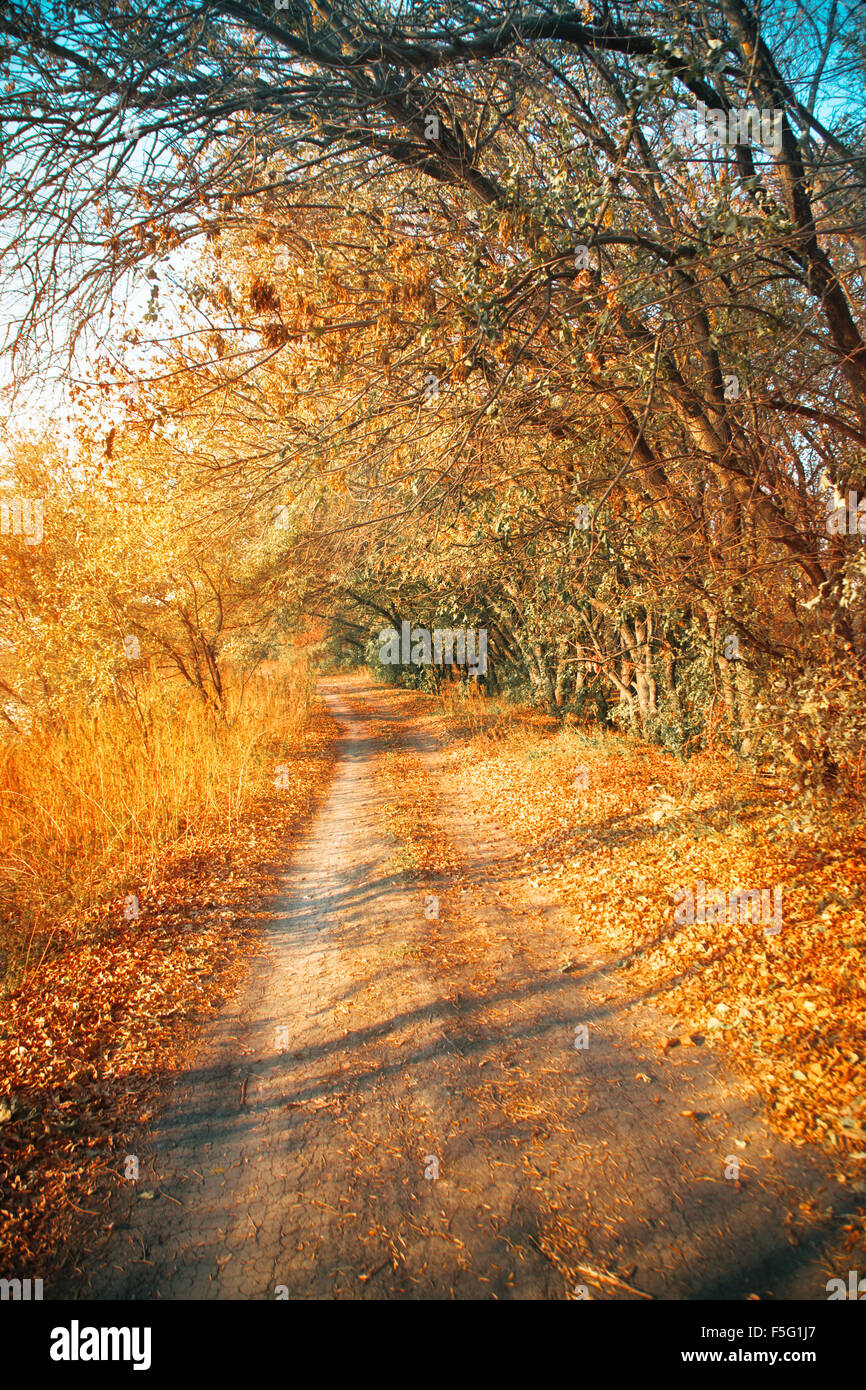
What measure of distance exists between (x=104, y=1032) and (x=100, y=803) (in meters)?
3.81

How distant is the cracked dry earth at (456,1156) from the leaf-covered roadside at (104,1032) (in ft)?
0.72

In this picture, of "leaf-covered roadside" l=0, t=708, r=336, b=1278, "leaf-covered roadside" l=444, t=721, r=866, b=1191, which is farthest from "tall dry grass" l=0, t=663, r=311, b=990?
"leaf-covered roadside" l=444, t=721, r=866, b=1191

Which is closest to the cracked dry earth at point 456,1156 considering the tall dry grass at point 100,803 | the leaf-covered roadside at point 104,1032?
the leaf-covered roadside at point 104,1032

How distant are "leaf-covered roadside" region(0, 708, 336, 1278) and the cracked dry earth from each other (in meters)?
0.22

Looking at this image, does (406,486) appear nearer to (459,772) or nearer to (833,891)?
(833,891)

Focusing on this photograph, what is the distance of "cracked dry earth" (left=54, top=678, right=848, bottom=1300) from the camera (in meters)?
2.67

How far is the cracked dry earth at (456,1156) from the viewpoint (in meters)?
2.67

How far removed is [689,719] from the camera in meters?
11.5

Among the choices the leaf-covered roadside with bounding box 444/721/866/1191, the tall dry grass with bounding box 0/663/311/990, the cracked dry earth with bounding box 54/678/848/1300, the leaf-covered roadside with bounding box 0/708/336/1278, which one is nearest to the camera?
the cracked dry earth with bounding box 54/678/848/1300

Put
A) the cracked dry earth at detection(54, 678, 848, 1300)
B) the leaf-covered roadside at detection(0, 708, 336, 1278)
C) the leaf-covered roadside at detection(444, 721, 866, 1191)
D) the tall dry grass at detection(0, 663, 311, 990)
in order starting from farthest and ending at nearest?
the tall dry grass at detection(0, 663, 311, 990) < the leaf-covered roadside at detection(444, 721, 866, 1191) < the leaf-covered roadside at detection(0, 708, 336, 1278) < the cracked dry earth at detection(54, 678, 848, 1300)

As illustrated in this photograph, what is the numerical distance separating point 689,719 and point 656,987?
25.3ft

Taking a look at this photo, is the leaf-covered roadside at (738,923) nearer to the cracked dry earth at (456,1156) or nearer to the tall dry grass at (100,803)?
the cracked dry earth at (456,1156)

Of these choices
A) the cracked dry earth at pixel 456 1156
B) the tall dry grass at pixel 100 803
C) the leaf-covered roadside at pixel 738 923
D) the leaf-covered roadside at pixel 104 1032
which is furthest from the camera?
the tall dry grass at pixel 100 803

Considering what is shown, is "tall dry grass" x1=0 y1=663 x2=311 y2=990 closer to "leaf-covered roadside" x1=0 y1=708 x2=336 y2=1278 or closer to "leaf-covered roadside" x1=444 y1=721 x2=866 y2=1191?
"leaf-covered roadside" x1=0 y1=708 x2=336 y2=1278
